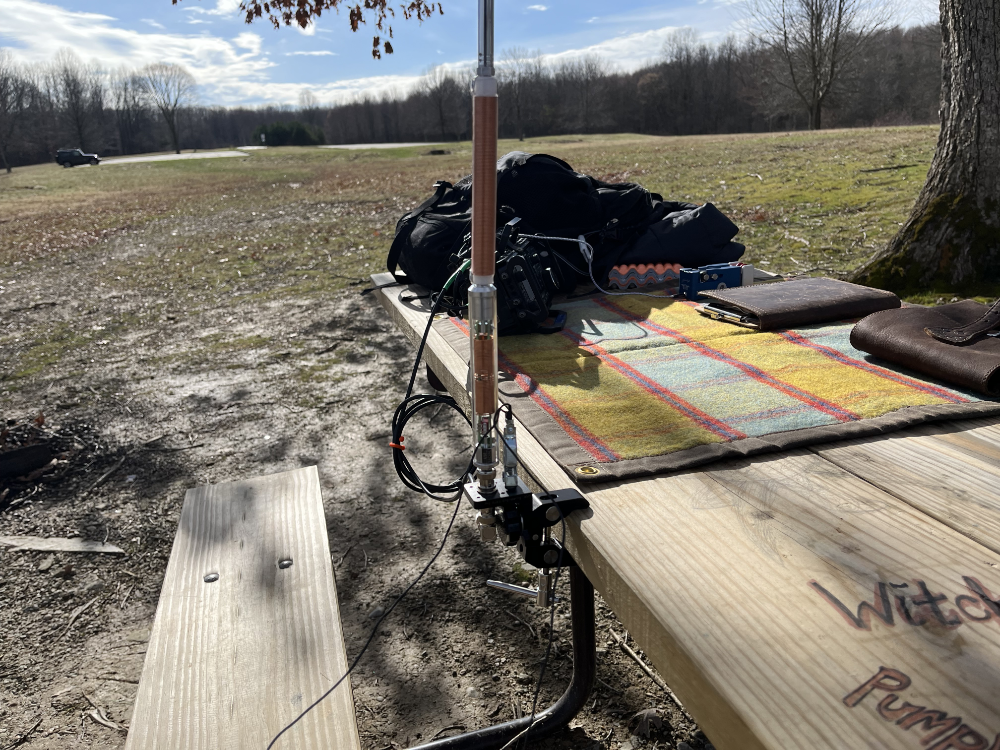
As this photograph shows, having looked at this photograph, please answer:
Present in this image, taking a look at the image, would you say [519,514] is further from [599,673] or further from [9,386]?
[9,386]

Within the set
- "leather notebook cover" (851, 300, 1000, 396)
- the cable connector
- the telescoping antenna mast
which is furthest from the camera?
"leather notebook cover" (851, 300, 1000, 396)

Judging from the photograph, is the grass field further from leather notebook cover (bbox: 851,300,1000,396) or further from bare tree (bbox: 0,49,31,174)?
bare tree (bbox: 0,49,31,174)

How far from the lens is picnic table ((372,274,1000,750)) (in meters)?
0.91

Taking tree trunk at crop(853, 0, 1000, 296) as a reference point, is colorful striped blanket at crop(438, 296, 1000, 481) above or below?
below

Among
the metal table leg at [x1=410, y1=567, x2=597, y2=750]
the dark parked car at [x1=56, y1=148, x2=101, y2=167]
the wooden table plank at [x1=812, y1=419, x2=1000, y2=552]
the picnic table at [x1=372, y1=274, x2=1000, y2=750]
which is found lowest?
the metal table leg at [x1=410, y1=567, x2=597, y2=750]

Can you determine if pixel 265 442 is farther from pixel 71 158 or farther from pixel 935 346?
pixel 71 158

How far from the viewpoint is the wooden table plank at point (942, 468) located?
1.35 meters

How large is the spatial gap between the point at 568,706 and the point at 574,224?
2.47 metres

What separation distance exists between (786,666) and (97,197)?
24.2m

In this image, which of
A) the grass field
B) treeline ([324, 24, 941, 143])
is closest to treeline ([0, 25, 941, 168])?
treeline ([324, 24, 941, 143])

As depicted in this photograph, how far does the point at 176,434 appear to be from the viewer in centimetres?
409

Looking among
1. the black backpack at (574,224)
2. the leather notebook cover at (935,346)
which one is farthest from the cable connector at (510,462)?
the black backpack at (574,224)

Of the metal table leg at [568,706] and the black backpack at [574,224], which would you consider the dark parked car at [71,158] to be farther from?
the metal table leg at [568,706]

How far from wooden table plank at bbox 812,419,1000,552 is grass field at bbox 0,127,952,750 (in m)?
1.02
